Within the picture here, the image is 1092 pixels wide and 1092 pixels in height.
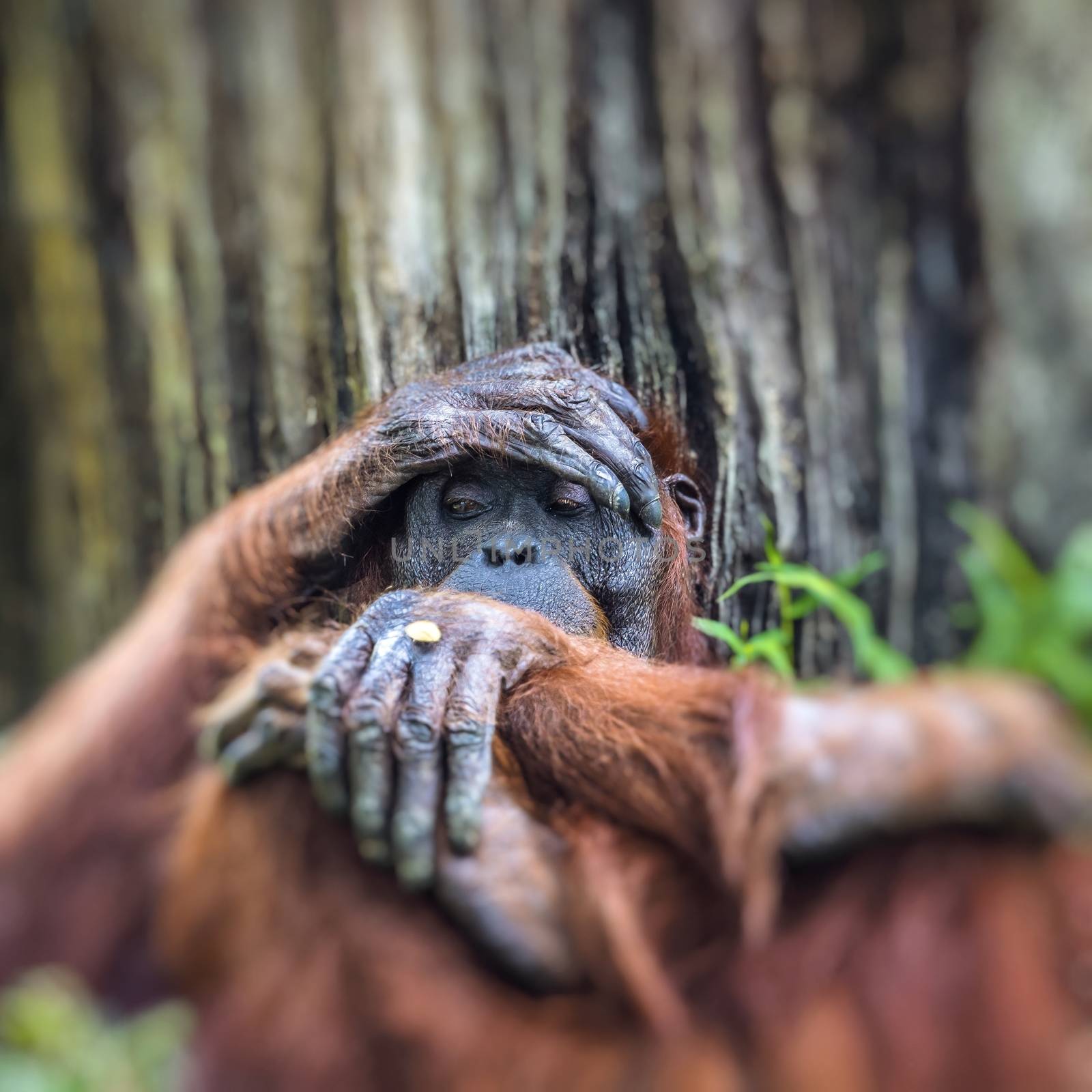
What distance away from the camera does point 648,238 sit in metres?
1.26

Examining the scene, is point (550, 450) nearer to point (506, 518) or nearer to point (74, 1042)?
point (506, 518)

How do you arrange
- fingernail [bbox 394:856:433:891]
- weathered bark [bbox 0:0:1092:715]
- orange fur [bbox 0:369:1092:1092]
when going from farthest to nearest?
weathered bark [bbox 0:0:1092:715]
fingernail [bbox 394:856:433:891]
orange fur [bbox 0:369:1092:1092]

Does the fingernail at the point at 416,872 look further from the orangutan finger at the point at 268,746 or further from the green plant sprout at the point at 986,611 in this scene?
the green plant sprout at the point at 986,611

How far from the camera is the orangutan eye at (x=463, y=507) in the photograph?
3.99 feet

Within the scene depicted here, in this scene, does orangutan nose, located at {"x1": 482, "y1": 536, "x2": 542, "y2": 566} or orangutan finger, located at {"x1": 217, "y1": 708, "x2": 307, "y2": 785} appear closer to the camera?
orangutan finger, located at {"x1": 217, "y1": 708, "x2": 307, "y2": 785}

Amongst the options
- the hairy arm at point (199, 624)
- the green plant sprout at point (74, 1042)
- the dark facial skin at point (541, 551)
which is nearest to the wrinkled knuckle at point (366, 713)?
the dark facial skin at point (541, 551)

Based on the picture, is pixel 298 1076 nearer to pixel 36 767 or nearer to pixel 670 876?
pixel 670 876

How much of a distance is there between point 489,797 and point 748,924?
0.94 feet

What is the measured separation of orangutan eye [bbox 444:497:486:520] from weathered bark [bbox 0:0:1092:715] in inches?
7.4

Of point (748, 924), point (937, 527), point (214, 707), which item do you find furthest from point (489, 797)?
point (937, 527)

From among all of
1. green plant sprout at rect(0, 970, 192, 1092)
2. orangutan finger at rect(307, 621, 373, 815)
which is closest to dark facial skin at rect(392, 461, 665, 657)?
orangutan finger at rect(307, 621, 373, 815)

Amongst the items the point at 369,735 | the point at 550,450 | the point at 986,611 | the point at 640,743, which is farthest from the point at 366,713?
the point at 986,611

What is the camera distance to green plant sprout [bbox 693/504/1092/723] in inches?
39.5

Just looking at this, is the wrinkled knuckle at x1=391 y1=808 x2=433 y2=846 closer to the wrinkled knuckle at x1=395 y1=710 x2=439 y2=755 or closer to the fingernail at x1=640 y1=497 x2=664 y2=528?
the wrinkled knuckle at x1=395 y1=710 x2=439 y2=755
